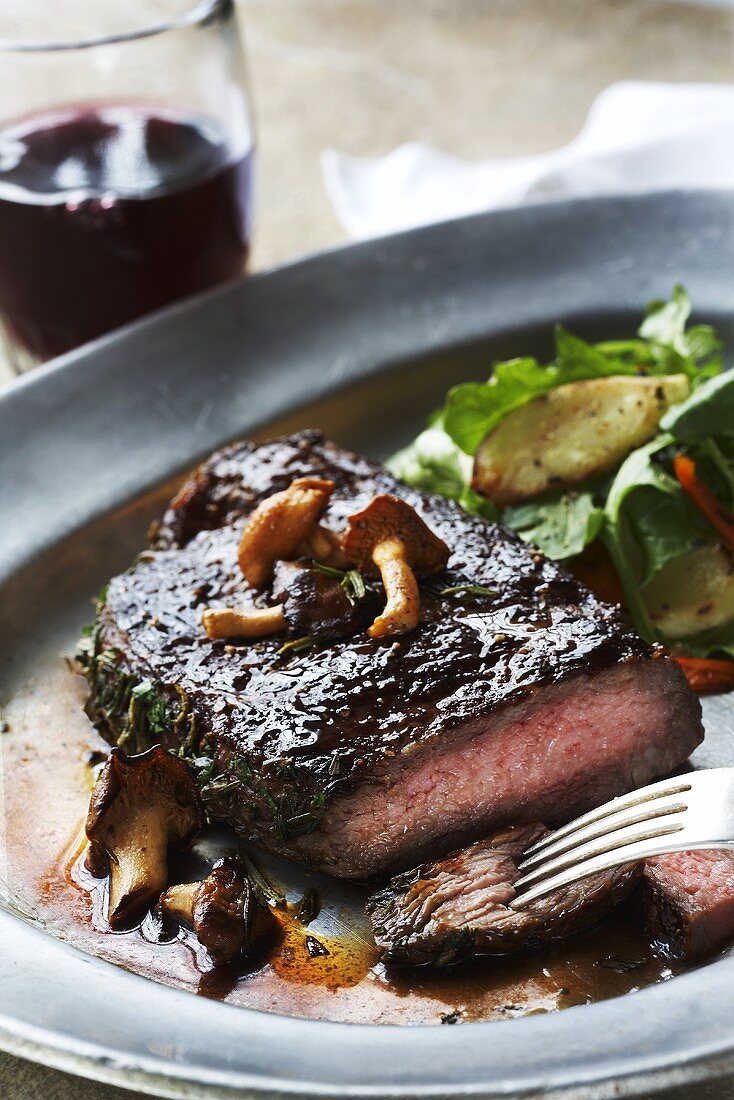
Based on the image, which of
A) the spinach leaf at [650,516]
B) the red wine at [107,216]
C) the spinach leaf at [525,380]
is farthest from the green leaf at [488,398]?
the red wine at [107,216]

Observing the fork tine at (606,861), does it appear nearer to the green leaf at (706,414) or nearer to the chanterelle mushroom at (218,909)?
the chanterelle mushroom at (218,909)

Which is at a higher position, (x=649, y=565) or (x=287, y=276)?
(x=287, y=276)

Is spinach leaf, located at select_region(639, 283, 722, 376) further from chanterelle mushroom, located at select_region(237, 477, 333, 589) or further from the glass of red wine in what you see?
the glass of red wine

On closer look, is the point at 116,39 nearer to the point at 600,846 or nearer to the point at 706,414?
the point at 706,414

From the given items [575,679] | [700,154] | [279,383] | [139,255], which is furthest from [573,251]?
[575,679]

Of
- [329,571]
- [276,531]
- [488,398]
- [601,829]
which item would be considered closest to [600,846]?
[601,829]

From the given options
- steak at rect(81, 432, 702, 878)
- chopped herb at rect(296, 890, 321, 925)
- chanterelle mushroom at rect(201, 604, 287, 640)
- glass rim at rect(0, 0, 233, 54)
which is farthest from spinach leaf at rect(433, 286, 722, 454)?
glass rim at rect(0, 0, 233, 54)

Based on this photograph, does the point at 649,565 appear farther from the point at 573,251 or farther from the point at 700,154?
the point at 700,154
